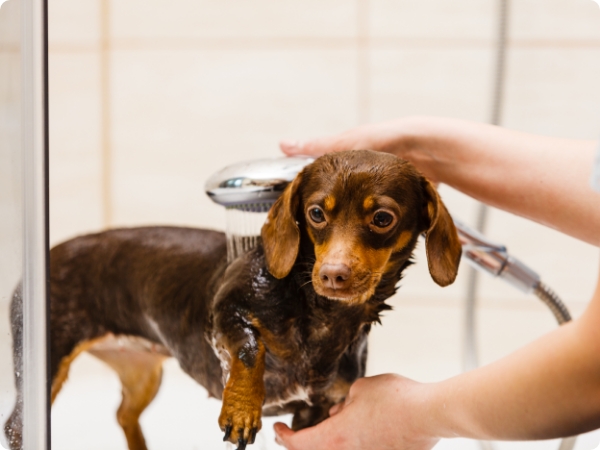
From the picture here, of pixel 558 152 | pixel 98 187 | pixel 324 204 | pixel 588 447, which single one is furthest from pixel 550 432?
pixel 98 187

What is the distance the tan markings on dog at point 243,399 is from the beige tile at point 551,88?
1.00 meters

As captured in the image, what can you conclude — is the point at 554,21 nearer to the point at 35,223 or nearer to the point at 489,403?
the point at 489,403

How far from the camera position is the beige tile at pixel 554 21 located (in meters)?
1.54

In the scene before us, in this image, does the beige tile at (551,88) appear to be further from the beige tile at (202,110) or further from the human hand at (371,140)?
the human hand at (371,140)

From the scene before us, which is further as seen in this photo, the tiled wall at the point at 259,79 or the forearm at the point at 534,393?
the tiled wall at the point at 259,79

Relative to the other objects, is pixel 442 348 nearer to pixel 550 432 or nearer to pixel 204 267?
pixel 204 267

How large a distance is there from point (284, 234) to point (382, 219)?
11 cm

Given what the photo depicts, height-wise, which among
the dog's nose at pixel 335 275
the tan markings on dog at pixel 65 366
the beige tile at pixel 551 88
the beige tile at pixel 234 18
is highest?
the beige tile at pixel 234 18

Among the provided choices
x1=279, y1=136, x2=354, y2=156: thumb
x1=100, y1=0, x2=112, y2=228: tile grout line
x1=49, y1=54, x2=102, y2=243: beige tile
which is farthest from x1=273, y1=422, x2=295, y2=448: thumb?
x1=100, y1=0, x2=112, y2=228: tile grout line

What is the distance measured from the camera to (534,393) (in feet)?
2.04

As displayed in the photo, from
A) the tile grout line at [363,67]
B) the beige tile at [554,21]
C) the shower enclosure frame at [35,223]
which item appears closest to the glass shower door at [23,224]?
the shower enclosure frame at [35,223]

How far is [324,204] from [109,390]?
645 millimetres

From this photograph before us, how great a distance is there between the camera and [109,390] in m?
1.19

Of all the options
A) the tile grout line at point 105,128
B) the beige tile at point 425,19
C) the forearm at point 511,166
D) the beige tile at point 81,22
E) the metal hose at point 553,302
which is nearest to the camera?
the forearm at point 511,166
